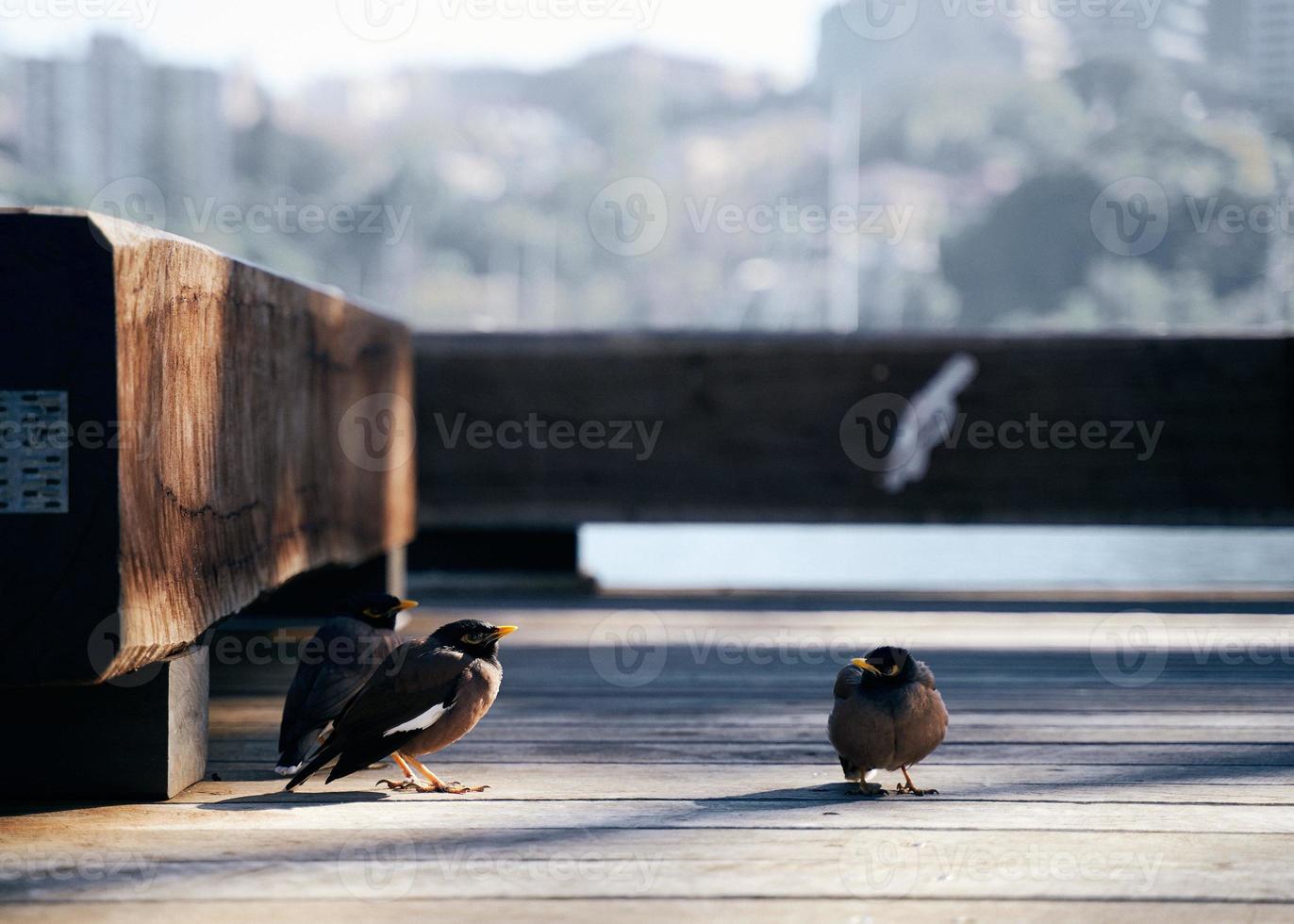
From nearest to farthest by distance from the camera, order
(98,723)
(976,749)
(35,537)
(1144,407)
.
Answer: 1. (35,537)
2. (98,723)
3. (976,749)
4. (1144,407)

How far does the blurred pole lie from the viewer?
12181 centimetres

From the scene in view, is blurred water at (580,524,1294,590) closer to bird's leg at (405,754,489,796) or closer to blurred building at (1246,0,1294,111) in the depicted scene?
blurred building at (1246,0,1294,111)

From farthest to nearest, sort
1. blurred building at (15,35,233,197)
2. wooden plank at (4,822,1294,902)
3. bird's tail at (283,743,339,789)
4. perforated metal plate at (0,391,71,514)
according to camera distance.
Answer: blurred building at (15,35,233,197), bird's tail at (283,743,339,789), perforated metal plate at (0,391,71,514), wooden plank at (4,822,1294,902)

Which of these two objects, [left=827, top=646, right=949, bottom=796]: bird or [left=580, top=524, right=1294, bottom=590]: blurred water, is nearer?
[left=827, top=646, right=949, bottom=796]: bird

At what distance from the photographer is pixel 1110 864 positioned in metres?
2.28

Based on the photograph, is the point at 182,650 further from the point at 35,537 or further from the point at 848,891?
the point at 848,891

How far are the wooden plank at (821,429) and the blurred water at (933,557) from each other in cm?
873

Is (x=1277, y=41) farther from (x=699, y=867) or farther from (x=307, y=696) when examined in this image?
(x=699, y=867)

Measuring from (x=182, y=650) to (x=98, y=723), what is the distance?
0.20m

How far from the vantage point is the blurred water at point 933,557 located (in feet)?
62.4

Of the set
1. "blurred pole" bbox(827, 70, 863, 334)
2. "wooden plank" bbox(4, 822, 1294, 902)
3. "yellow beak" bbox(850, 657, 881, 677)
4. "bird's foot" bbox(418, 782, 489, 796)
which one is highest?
"blurred pole" bbox(827, 70, 863, 334)

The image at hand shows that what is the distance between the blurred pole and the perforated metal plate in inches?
3489

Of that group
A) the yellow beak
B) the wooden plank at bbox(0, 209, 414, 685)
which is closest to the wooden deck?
the yellow beak

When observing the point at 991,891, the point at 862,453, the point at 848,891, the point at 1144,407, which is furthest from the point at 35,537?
the point at 1144,407
